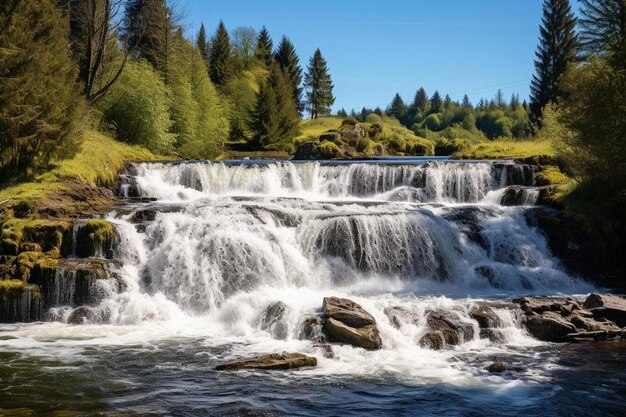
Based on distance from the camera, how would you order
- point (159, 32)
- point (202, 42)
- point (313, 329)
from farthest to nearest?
point (202, 42), point (159, 32), point (313, 329)

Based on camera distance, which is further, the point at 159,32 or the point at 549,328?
the point at 159,32

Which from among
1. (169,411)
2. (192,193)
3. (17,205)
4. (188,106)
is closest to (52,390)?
(169,411)

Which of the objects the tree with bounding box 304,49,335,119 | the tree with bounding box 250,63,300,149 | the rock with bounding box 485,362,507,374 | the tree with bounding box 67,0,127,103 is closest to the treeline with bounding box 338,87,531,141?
the tree with bounding box 304,49,335,119

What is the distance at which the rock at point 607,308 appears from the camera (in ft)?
45.5

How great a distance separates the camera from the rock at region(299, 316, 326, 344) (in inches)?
488

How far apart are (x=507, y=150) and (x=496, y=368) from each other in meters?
26.0

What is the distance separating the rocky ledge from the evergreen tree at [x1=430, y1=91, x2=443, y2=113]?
147589 mm

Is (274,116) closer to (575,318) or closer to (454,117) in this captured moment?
(575,318)

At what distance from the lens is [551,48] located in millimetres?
60562

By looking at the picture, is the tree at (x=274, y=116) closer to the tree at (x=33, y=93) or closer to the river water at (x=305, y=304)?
the river water at (x=305, y=304)

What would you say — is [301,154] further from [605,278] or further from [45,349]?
[45,349]

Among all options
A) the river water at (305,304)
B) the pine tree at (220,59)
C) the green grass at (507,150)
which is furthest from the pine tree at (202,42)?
the river water at (305,304)

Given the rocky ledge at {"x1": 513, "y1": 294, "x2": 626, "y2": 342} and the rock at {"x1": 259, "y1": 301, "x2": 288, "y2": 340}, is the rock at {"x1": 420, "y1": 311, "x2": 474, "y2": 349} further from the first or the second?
the rock at {"x1": 259, "y1": 301, "x2": 288, "y2": 340}

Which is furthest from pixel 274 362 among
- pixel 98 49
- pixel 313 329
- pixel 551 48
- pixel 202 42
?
pixel 202 42
